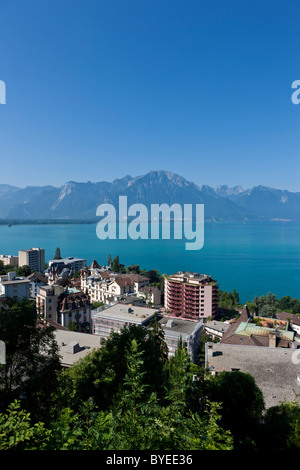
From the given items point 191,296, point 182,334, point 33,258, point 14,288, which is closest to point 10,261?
point 33,258

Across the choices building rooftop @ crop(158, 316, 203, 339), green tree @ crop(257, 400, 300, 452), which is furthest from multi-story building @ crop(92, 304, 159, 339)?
green tree @ crop(257, 400, 300, 452)

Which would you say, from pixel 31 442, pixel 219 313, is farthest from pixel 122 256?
pixel 31 442

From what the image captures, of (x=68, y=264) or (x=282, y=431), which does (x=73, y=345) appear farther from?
(x=68, y=264)

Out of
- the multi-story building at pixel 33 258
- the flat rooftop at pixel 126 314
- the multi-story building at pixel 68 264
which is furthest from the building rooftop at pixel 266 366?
the multi-story building at pixel 33 258

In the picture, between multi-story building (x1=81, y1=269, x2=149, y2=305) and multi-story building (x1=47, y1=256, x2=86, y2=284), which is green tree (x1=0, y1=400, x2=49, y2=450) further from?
multi-story building (x1=47, y1=256, x2=86, y2=284)
